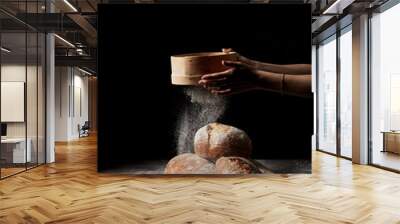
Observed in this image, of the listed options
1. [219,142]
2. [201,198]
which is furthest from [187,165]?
[201,198]

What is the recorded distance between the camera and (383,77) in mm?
7516

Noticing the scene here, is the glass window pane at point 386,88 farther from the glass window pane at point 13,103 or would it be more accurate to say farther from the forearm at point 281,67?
the glass window pane at point 13,103

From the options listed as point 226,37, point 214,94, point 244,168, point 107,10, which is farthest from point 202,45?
point 244,168

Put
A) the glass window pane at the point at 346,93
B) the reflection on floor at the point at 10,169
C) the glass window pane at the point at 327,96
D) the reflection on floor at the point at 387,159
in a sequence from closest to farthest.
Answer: the reflection on floor at the point at 10,169
the reflection on floor at the point at 387,159
the glass window pane at the point at 346,93
the glass window pane at the point at 327,96

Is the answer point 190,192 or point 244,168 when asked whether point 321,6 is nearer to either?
point 244,168

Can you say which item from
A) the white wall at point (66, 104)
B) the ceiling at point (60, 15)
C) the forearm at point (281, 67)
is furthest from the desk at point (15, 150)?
the white wall at point (66, 104)

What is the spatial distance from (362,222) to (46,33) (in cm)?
683

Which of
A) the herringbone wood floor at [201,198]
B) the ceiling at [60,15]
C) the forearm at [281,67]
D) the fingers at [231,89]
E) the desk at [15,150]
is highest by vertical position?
the ceiling at [60,15]

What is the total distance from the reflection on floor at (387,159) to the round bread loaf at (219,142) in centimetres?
278

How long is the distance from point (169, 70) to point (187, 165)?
1.57m

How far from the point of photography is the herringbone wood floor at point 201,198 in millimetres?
4004

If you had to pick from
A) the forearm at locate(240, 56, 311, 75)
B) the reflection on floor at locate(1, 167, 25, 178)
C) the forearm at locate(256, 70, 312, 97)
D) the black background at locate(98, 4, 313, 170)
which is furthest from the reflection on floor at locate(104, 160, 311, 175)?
the reflection on floor at locate(1, 167, 25, 178)

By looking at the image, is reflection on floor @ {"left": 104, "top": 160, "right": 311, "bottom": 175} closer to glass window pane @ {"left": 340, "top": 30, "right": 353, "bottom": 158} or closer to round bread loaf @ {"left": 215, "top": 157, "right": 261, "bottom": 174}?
round bread loaf @ {"left": 215, "top": 157, "right": 261, "bottom": 174}

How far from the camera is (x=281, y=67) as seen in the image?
650 cm
